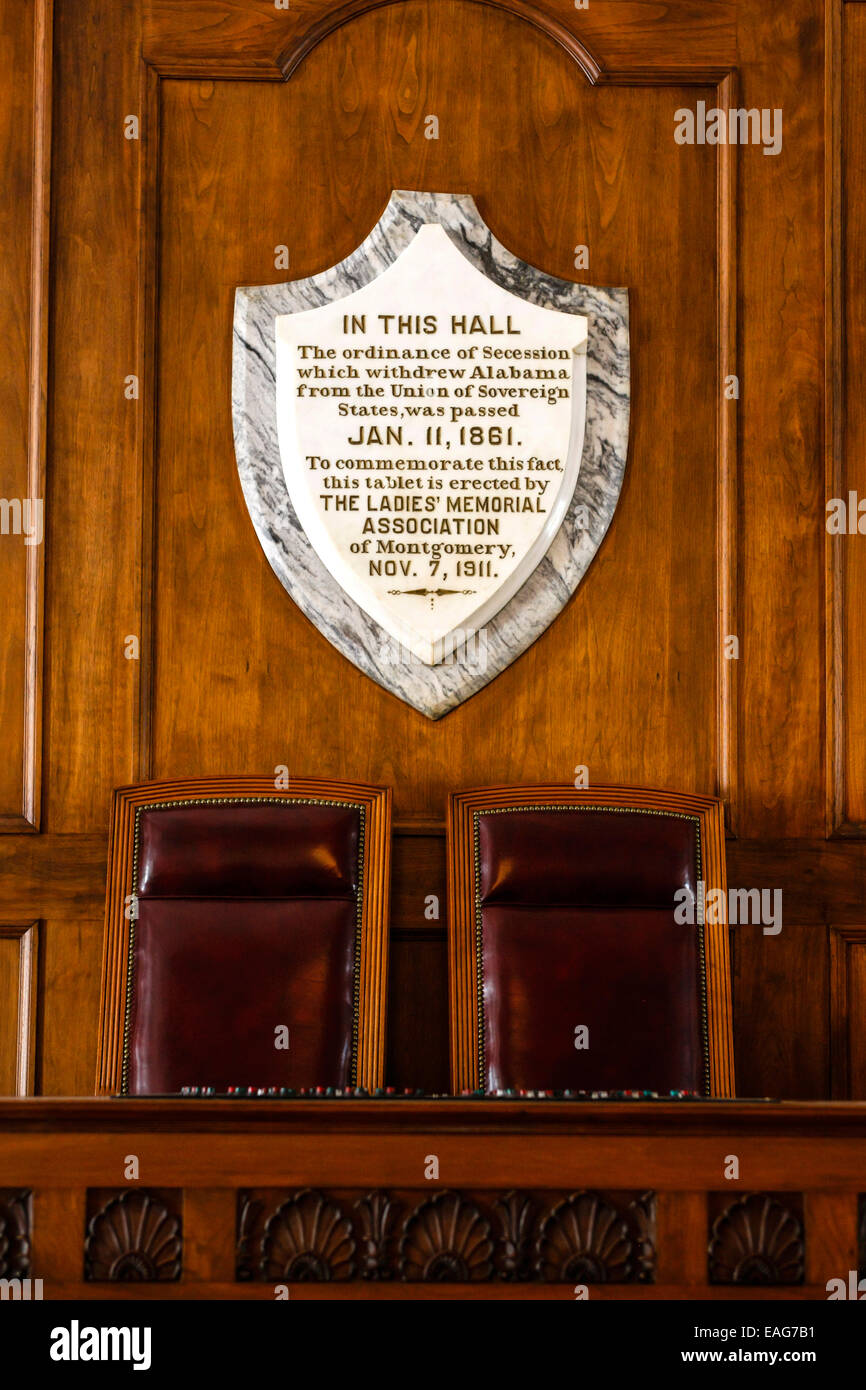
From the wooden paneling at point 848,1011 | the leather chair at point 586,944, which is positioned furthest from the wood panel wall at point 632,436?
the leather chair at point 586,944

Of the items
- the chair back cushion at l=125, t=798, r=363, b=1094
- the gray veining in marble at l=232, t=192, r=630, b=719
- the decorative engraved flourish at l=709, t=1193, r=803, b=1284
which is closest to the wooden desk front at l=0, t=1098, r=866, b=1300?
the decorative engraved flourish at l=709, t=1193, r=803, b=1284

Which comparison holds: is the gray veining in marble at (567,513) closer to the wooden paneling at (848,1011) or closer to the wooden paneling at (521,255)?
the wooden paneling at (521,255)

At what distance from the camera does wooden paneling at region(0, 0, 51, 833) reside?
279cm

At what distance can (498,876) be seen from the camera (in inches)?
101

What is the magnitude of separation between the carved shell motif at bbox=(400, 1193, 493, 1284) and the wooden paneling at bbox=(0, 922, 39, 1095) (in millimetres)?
1431

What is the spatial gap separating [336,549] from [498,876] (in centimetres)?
79

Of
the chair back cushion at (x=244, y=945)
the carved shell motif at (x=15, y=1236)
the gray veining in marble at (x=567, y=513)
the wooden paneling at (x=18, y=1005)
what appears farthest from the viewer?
the gray veining in marble at (x=567, y=513)

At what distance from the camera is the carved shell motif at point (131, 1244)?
1.49 m

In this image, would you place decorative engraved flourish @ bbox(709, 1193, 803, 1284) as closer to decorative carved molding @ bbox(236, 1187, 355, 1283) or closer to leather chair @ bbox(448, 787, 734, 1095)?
decorative carved molding @ bbox(236, 1187, 355, 1283)

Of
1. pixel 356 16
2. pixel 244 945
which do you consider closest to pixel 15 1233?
pixel 244 945

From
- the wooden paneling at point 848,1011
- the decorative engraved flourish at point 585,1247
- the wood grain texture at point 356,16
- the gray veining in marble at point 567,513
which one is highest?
the wood grain texture at point 356,16

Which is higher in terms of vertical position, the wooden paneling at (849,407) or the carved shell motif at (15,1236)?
the wooden paneling at (849,407)

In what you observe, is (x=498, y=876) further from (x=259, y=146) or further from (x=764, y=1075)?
(x=259, y=146)

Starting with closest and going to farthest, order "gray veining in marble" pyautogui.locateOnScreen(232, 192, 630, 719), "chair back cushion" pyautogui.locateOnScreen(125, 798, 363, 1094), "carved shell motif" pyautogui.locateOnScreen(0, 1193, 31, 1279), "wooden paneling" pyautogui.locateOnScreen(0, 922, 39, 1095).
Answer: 1. "carved shell motif" pyautogui.locateOnScreen(0, 1193, 31, 1279)
2. "chair back cushion" pyautogui.locateOnScreen(125, 798, 363, 1094)
3. "wooden paneling" pyautogui.locateOnScreen(0, 922, 39, 1095)
4. "gray veining in marble" pyautogui.locateOnScreen(232, 192, 630, 719)
